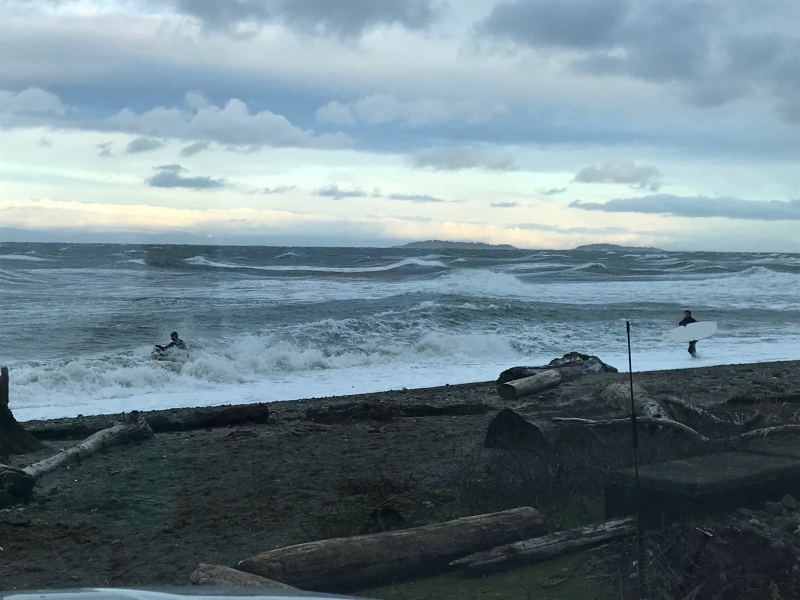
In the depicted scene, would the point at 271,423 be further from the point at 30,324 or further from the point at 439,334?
the point at 30,324

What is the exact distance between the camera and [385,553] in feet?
15.7

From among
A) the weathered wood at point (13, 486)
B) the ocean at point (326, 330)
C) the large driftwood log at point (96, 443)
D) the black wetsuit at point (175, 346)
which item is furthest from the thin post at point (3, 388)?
the black wetsuit at point (175, 346)

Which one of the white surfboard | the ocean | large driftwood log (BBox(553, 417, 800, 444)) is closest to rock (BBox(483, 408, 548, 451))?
large driftwood log (BBox(553, 417, 800, 444))

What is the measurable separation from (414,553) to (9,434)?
576 cm

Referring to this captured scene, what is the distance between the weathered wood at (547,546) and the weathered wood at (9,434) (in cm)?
558

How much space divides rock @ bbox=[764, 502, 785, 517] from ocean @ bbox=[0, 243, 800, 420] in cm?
1036

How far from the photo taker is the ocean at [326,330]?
15547 mm

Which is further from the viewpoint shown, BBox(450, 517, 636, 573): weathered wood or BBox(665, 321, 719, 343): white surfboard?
BBox(665, 321, 719, 343): white surfboard

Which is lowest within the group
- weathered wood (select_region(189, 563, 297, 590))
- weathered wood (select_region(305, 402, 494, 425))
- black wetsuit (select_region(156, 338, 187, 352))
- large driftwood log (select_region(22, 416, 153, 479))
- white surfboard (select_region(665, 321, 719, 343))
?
weathered wood (select_region(305, 402, 494, 425))

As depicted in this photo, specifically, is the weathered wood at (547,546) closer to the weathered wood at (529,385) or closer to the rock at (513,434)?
the rock at (513,434)

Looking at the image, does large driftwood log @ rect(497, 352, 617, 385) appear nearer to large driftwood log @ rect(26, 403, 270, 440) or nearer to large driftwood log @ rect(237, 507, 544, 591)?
large driftwood log @ rect(26, 403, 270, 440)

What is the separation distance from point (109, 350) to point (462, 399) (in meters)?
10.4

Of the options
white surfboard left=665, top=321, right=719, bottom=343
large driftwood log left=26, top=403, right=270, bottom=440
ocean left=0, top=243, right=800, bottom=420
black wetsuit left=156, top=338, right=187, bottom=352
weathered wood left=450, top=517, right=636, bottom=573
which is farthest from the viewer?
black wetsuit left=156, top=338, right=187, bottom=352

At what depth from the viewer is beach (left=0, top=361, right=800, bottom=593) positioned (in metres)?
5.61
